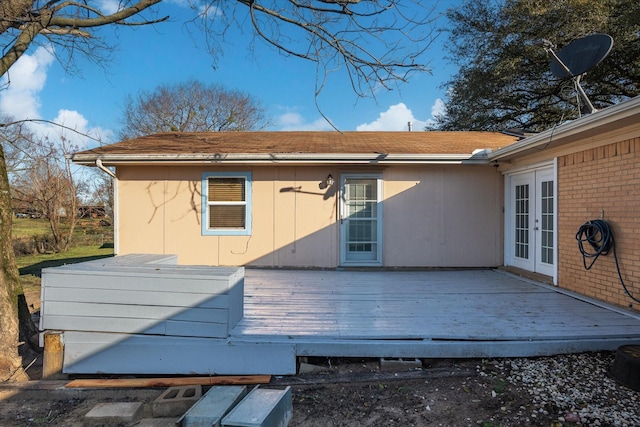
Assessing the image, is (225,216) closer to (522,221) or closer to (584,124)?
(522,221)

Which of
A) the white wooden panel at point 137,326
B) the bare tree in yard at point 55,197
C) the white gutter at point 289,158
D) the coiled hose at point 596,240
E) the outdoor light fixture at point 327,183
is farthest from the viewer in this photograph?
the bare tree in yard at point 55,197

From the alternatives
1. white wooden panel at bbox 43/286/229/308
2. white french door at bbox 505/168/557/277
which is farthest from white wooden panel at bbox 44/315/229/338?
white french door at bbox 505/168/557/277

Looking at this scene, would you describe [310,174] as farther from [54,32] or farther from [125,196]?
[54,32]

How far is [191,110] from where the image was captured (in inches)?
825

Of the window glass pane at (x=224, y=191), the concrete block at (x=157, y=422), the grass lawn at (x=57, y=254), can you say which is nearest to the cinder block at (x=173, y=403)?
the concrete block at (x=157, y=422)

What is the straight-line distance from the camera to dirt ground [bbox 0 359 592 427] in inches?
108

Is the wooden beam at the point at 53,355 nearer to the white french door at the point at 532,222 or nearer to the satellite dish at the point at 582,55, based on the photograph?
the white french door at the point at 532,222

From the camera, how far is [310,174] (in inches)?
285

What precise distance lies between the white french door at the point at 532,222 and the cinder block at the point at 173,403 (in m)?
5.50

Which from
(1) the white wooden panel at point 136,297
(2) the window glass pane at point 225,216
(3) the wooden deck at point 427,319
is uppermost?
(2) the window glass pane at point 225,216

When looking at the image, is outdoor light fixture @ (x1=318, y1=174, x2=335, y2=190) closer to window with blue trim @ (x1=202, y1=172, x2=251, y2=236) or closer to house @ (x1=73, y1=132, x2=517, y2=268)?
house @ (x1=73, y1=132, x2=517, y2=268)

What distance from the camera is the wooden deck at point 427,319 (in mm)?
3424

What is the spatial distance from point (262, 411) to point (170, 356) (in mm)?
1342

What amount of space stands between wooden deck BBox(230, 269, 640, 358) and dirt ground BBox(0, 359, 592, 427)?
0.57ft
